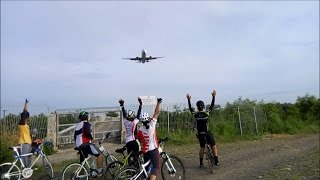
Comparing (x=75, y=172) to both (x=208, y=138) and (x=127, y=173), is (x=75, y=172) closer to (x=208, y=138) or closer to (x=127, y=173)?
(x=127, y=173)

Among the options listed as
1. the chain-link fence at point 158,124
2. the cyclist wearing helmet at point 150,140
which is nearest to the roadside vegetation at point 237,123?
the chain-link fence at point 158,124

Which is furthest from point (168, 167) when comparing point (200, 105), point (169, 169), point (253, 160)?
point (253, 160)

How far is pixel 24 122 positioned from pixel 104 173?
3648mm

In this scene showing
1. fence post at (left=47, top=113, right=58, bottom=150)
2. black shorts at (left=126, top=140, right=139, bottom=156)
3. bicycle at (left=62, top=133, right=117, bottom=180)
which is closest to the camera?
bicycle at (left=62, top=133, right=117, bottom=180)

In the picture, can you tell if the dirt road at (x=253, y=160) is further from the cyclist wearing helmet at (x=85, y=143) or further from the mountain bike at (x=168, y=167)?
the cyclist wearing helmet at (x=85, y=143)

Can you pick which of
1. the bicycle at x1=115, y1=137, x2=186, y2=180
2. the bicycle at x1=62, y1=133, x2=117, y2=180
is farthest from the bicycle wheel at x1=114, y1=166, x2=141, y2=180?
the bicycle at x1=62, y1=133, x2=117, y2=180

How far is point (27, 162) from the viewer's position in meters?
11.1

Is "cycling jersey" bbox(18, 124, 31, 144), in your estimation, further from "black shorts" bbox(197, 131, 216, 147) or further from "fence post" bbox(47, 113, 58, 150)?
"fence post" bbox(47, 113, 58, 150)

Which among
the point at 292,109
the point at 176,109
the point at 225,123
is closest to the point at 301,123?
the point at 292,109

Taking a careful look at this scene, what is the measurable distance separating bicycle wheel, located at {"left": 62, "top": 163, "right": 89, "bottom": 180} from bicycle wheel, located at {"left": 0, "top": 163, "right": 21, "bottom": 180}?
6.24 ft

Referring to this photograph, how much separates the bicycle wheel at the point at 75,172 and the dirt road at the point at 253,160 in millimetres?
2858

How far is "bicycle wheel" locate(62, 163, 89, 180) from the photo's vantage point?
941 cm

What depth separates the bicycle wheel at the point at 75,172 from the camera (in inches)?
370

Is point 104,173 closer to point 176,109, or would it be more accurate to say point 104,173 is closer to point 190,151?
point 190,151
